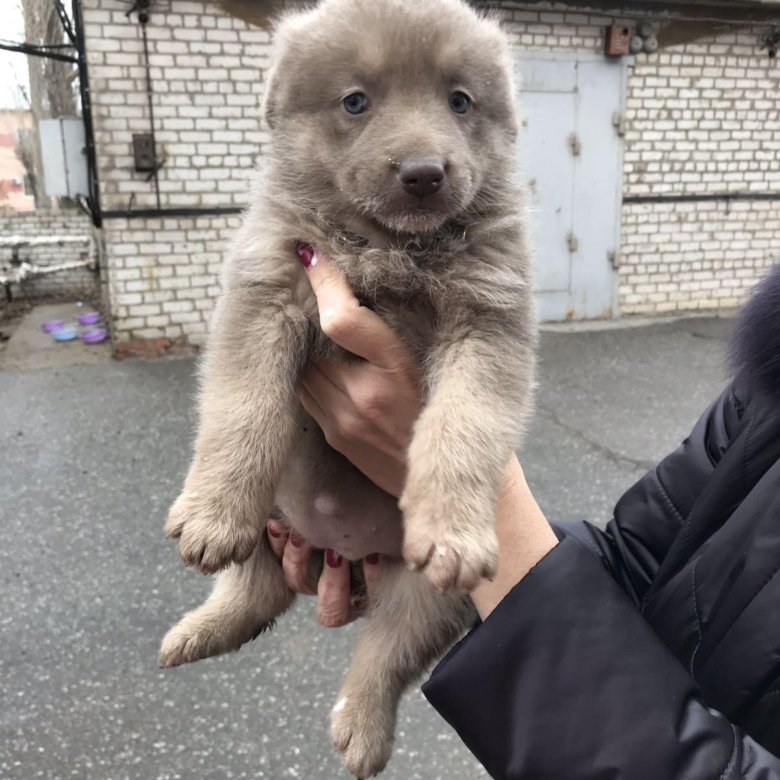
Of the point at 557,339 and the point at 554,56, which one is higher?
the point at 554,56

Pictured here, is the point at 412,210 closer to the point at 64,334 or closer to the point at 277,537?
the point at 277,537

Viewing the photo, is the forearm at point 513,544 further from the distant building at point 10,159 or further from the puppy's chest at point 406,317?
the distant building at point 10,159

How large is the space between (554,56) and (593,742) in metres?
8.86

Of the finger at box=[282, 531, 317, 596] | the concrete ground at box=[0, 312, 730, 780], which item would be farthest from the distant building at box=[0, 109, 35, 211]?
the finger at box=[282, 531, 317, 596]

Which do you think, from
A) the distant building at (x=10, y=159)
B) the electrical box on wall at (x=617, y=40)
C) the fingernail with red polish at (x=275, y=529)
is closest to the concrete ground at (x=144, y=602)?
the fingernail with red polish at (x=275, y=529)

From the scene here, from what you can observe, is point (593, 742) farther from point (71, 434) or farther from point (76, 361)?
point (76, 361)

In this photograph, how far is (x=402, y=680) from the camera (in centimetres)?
210

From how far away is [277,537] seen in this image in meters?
2.28

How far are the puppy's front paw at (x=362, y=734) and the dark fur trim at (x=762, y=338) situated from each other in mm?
1225

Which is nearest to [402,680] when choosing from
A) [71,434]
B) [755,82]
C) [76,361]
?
[71,434]

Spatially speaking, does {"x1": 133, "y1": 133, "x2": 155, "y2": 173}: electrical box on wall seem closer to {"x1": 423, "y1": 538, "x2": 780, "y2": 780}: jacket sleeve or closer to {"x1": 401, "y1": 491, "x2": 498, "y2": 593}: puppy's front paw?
{"x1": 401, "y1": 491, "x2": 498, "y2": 593}: puppy's front paw

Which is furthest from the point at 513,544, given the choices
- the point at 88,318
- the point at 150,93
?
the point at 88,318

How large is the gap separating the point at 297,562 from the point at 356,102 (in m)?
1.21

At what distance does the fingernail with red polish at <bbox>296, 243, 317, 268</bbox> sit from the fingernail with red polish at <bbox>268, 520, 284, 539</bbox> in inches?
31.9
